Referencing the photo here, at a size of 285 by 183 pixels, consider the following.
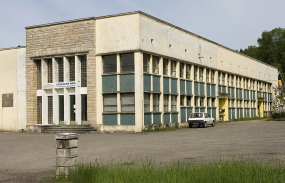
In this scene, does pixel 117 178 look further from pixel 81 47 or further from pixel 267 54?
pixel 267 54

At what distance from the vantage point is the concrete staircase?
31422mm

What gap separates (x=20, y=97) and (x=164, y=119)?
13.4m

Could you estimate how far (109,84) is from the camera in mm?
31875

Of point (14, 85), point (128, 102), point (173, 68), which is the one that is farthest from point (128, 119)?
point (14, 85)

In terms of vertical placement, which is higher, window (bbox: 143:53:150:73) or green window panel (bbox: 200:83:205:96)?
window (bbox: 143:53:150:73)

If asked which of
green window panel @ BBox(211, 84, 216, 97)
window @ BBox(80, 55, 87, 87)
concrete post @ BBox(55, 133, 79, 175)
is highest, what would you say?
window @ BBox(80, 55, 87, 87)

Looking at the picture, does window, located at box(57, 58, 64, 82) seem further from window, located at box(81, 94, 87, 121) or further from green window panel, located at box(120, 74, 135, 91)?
green window panel, located at box(120, 74, 135, 91)

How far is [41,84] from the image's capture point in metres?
35.8

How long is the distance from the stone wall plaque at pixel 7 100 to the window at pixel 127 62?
12269 mm

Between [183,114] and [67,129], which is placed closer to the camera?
[67,129]

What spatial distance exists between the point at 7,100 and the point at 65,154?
30.0 metres

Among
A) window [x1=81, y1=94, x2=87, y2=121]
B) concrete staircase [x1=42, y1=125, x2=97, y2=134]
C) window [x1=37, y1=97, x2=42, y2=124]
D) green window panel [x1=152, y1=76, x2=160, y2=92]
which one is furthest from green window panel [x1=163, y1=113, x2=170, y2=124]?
window [x1=37, y1=97, x2=42, y2=124]

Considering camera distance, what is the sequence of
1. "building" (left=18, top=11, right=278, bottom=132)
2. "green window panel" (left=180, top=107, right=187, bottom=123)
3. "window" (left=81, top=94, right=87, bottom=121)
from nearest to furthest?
"building" (left=18, top=11, right=278, bottom=132) → "window" (left=81, top=94, right=87, bottom=121) → "green window panel" (left=180, top=107, right=187, bottom=123)

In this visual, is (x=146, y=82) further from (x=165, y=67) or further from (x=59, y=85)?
(x=59, y=85)
